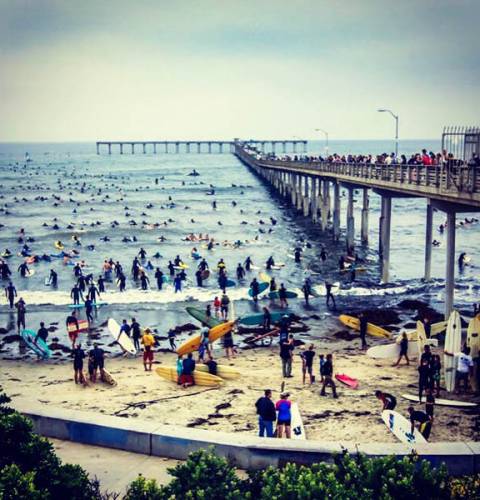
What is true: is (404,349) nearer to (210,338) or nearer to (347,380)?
(347,380)

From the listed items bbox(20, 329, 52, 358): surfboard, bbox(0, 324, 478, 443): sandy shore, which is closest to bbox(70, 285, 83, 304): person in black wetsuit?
bbox(20, 329, 52, 358): surfboard

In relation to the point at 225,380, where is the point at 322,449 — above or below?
above

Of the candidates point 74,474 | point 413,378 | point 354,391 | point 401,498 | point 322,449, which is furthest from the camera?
point 413,378

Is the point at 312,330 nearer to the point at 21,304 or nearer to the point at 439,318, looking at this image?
the point at 439,318

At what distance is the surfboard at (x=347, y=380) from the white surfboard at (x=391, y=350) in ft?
9.43

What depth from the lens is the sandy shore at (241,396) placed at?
1465cm

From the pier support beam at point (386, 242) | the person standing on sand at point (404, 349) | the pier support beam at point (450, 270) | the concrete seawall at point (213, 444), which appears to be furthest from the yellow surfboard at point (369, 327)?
the concrete seawall at point (213, 444)

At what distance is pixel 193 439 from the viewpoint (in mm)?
10836

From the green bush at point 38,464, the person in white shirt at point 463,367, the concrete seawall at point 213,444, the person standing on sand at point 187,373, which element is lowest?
the person standing on sand at point 187,373

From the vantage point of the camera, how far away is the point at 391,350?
21.2m

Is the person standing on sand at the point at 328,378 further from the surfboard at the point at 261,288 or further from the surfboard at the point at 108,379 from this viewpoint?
the surfboard at the point at 261,288

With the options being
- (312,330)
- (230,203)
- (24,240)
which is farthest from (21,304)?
(230,203)

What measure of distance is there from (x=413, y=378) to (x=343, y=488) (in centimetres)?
1194

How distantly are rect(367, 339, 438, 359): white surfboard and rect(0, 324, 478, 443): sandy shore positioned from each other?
311 millimetres
